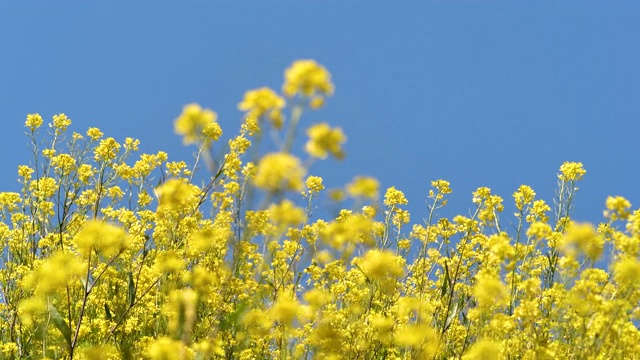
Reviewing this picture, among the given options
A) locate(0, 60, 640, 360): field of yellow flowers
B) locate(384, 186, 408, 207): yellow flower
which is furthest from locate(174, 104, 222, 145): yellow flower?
locate(384, 186, 408, 207): yellow flower

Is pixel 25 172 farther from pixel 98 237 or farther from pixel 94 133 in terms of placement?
pixel 98 237

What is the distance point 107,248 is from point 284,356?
2.84 ft

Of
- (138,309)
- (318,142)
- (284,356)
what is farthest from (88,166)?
(318,142)

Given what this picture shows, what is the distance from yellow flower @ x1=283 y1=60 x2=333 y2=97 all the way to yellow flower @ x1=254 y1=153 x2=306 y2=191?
25cm

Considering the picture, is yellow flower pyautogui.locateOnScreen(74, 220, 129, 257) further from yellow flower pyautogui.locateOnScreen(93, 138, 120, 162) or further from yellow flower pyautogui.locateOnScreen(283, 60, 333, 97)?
yellow flower pyautogui.locateOnScreen(93, 138, 120, 162)

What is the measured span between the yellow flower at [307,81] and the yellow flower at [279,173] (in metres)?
0.25

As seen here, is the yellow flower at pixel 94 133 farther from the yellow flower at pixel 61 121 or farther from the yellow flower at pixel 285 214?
the yellow flower at pixel 285 214

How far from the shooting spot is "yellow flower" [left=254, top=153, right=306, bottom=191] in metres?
2.06

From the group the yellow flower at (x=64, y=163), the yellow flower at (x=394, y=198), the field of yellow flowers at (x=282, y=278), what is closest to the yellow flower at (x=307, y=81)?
the field of yellow flowers at (x=282, y=278)

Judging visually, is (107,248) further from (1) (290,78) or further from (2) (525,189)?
(2) (525,189)

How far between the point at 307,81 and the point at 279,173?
0.37 metres

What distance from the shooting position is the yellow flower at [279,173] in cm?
206

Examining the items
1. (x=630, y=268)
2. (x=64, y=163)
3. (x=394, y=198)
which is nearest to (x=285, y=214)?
(x=630, y=268)

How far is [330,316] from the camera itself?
11.4 feet
